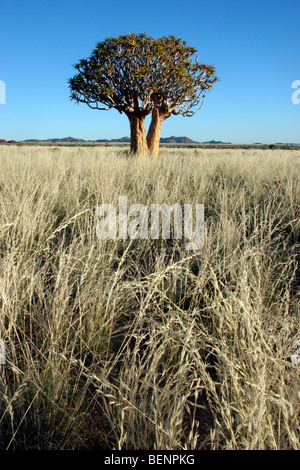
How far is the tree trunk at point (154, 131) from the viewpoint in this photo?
11.7 m

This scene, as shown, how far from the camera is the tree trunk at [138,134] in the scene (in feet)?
37.4

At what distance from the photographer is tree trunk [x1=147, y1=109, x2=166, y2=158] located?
11.7 metres

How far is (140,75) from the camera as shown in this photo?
9.83m

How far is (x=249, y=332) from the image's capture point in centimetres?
127
